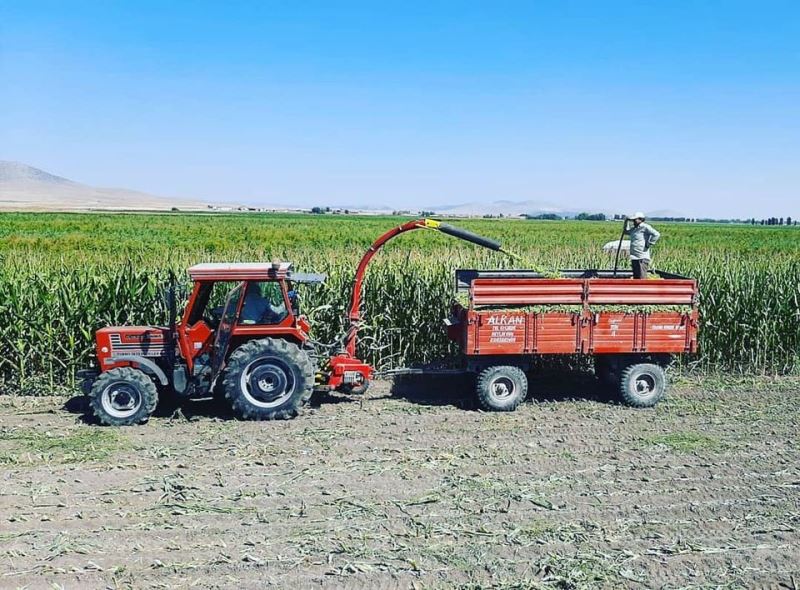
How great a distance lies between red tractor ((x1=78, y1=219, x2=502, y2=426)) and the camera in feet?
29.9

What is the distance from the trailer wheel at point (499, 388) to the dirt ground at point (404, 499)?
0.23m

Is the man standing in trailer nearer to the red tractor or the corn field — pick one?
the corn field

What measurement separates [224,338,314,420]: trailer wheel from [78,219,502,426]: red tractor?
0.01 meters

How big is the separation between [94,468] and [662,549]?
550cm

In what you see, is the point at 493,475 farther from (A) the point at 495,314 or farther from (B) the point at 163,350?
(B) the point at 163,350

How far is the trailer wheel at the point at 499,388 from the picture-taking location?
1011cm

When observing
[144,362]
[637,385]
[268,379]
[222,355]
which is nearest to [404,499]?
[268,379]

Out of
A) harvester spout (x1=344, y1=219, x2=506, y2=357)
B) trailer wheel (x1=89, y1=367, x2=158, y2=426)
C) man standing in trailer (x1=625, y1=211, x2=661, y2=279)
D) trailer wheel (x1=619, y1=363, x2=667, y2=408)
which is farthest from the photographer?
man standing in trailer (x1=625, y1=211, x2=661, y2=279)

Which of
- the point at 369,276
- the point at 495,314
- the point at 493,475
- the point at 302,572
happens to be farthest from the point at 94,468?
the point at 369,276

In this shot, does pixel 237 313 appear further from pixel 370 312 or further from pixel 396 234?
pixel 370 312

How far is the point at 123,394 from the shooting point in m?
9.17

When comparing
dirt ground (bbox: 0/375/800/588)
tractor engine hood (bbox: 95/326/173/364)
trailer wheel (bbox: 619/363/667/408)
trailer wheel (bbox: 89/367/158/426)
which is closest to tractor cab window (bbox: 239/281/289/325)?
tractor engine hood (bbox: 95/326/173/364)

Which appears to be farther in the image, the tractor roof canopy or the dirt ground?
the tractor roof canopy

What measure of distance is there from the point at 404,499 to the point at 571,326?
4.27m
